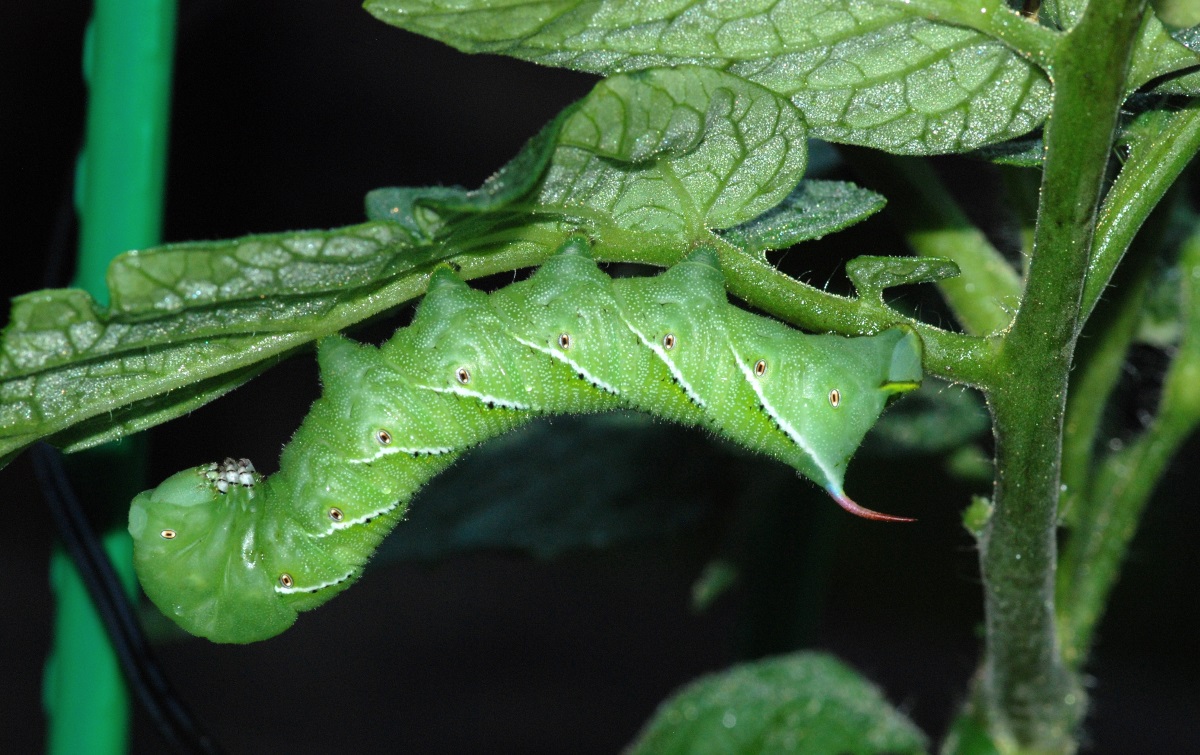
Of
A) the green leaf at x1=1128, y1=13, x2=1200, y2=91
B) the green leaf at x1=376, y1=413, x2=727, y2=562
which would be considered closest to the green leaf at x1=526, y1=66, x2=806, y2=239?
the green leaf at x1=1128, y1=13, x2=1200, y2=91

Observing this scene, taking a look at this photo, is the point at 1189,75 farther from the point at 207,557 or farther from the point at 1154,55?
the point at 207,557

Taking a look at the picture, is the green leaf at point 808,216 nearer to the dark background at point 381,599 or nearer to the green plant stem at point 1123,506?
the green plant stem at point 1123,506

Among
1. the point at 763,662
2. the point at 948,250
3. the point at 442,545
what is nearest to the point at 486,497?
the point at 442,545

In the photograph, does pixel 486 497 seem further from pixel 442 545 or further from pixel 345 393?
pixel 345 393

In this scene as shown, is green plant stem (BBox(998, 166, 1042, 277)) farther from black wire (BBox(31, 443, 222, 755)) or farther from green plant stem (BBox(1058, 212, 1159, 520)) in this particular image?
black wire (BBox(31, 443, 222, 755))

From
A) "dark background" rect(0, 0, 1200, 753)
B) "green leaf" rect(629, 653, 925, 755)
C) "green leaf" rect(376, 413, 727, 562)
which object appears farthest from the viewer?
"dark background" rect(0, 0, 1200, 753)

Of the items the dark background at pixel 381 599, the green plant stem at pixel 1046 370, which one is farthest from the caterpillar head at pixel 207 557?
the dark background at pixel 381 599

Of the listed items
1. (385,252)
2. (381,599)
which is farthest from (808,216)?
(381,599)
